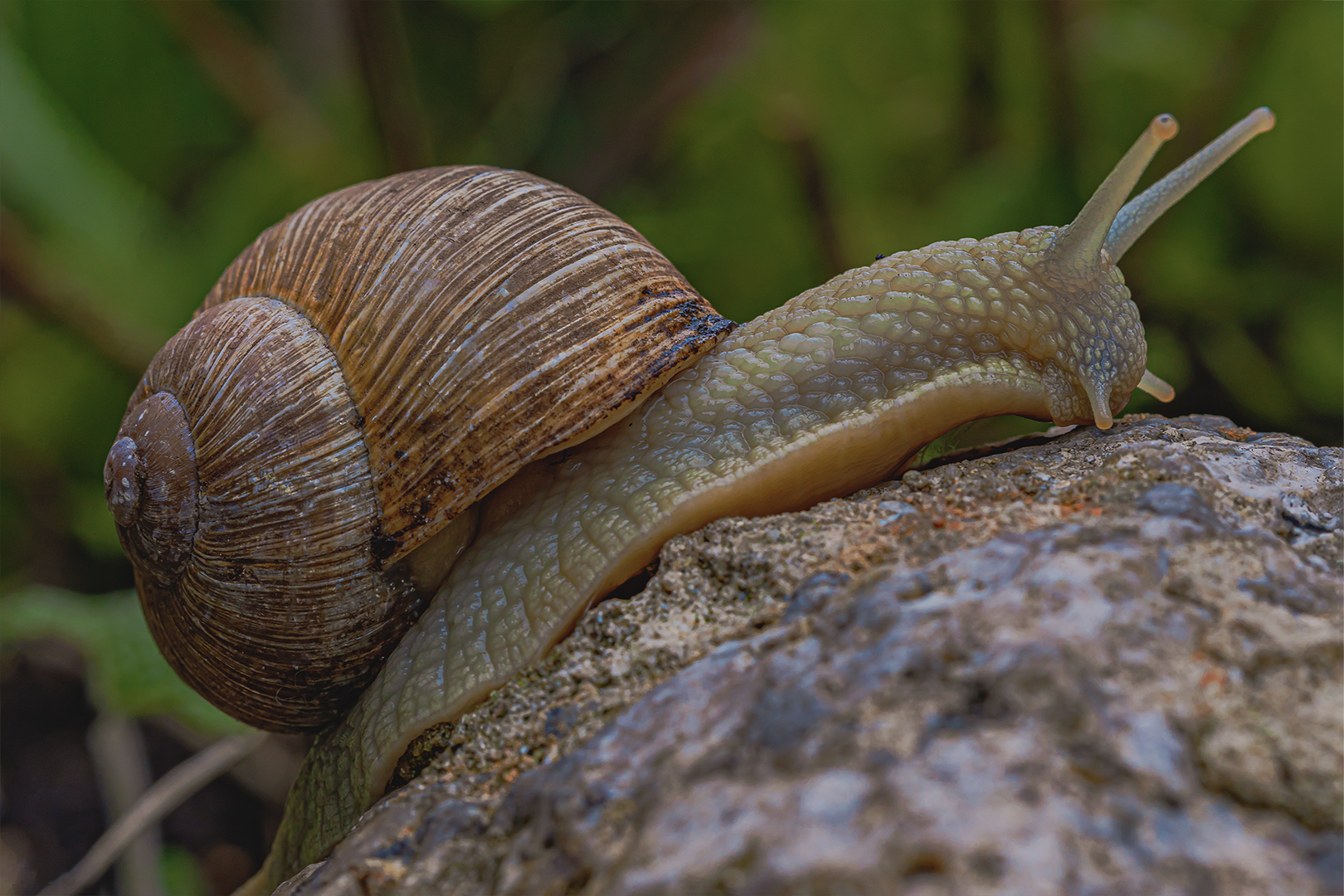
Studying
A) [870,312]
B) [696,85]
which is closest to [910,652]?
[870,312]

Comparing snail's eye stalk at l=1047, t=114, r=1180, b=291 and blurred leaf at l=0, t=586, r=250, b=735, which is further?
blurred leaf at l=0, t=586, r=250, b=735

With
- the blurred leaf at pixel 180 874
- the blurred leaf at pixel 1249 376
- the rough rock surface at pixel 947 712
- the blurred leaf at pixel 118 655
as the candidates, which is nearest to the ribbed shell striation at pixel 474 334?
the rough rock surface at pixel 947 712

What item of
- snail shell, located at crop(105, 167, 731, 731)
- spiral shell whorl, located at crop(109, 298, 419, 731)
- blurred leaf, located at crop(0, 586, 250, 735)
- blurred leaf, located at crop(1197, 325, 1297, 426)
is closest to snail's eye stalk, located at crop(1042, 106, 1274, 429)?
snail shell, located at crop(105, 167, 731, 731)

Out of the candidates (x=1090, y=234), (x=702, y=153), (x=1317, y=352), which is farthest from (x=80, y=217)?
(x=1317, y=352)

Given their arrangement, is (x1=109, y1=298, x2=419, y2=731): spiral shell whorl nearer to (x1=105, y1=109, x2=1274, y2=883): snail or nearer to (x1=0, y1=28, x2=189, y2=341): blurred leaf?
(x1=105, y1=109, x2=1274, y2=883): snail

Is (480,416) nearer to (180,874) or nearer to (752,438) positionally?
(752,438)

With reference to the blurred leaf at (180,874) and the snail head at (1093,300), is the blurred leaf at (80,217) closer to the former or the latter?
the blurred leaf at (180,874)

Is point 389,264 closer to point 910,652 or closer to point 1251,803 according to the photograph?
point 910,652
